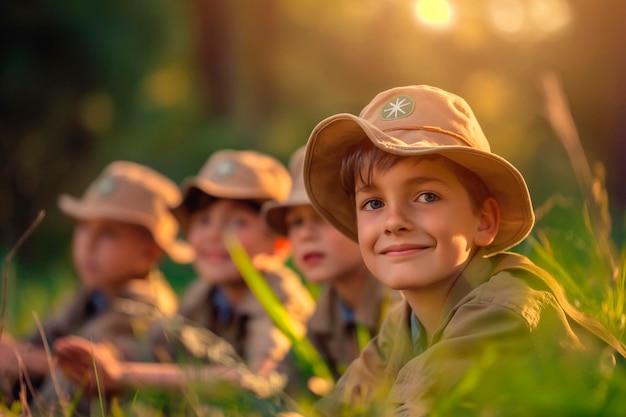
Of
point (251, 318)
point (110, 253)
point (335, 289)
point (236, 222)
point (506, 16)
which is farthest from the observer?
point (506, 16)

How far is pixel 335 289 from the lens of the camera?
373 cm

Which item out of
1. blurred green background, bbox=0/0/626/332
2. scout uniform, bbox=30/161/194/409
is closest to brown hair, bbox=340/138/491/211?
scout uniform, bbox=30/161/194/409

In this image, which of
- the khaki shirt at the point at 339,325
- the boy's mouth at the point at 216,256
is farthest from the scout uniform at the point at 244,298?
the khaki shirt at the point at 339,325

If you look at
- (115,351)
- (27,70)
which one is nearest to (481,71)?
(27,70)

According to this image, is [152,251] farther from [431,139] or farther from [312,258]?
[431,139]

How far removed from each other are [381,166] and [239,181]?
2.13 meters

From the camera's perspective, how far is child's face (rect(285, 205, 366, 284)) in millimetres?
3582

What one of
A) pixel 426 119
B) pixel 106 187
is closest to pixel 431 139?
pixel 426 119

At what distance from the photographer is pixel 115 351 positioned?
4.31 metres

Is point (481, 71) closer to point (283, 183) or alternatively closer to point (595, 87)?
point (595, 87)

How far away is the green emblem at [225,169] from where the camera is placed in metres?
4.41

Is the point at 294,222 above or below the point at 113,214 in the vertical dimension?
above

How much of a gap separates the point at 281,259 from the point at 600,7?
7.30m

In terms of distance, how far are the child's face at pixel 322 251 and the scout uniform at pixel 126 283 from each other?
1.02 metres
